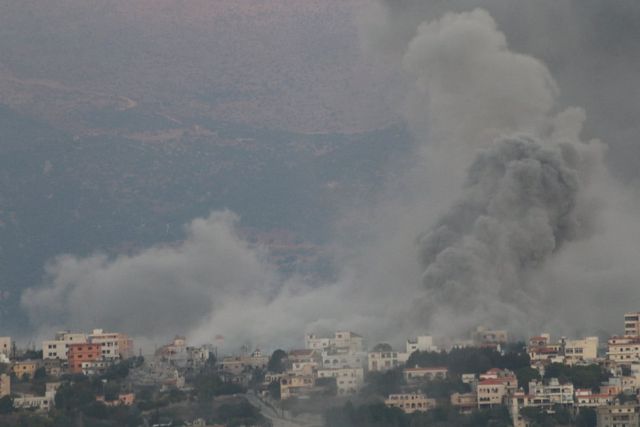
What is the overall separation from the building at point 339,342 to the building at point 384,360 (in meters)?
2.23

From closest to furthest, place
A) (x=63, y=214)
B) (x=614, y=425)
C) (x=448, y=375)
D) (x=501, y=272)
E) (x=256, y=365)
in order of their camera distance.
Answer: (x=614, y=425) < (x=448, y=375) < (x=256, y=365) < (x=501, y=272) < (x=63, y=214)

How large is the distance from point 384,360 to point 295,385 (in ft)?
11.6

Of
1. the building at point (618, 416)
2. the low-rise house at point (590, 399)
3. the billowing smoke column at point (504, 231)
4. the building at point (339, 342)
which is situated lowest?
the building at point (618, 416)

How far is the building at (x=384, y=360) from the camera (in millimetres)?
85250

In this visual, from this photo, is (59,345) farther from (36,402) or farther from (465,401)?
(465,401)

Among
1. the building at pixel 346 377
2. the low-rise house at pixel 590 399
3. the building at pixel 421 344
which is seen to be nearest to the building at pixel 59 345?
the building at pixel 346 377

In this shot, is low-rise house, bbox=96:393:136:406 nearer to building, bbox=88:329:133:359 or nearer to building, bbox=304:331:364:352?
building, bbox=88:329:133:359

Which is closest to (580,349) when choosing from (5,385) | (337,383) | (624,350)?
(624,350)

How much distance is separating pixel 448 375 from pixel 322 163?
3565cm

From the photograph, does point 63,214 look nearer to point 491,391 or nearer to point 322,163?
point 322,163

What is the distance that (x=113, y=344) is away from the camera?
298 feet

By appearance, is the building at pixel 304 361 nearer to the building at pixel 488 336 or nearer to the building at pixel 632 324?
the building at pixel 488 336

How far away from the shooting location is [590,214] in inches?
3979

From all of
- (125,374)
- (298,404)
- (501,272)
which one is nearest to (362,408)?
(298,404)
